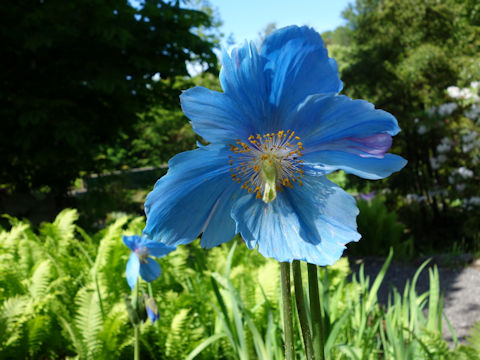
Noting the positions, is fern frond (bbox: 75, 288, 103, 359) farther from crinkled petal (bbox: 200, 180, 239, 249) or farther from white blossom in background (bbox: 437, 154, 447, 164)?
white blossom in background (bbox: 437, 154, 447, 164)

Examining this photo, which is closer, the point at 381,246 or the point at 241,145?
the point at 241,145

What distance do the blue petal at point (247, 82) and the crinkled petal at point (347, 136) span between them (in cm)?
5

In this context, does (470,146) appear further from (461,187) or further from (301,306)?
(301,306)

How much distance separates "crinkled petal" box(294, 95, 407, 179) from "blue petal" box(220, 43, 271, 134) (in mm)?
52

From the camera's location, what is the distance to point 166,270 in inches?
99.7

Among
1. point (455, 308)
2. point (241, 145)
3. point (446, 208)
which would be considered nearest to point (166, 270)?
point (241, 145)

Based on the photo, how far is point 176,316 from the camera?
1844 mm

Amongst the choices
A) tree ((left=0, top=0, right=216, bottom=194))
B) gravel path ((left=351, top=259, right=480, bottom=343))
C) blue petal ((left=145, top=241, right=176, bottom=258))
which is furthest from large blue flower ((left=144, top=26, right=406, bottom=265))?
tree ((left=0, top=0, right=216, bottom=194))

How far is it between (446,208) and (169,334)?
7.25 meters

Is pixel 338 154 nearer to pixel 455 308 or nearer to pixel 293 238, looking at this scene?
pixel 293 238

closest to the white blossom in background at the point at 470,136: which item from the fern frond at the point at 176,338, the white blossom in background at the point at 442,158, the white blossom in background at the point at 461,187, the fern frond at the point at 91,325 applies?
the white blossom in background at the point at 442,158

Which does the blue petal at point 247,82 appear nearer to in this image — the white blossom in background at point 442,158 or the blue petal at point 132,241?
the blue petal at point 132,241

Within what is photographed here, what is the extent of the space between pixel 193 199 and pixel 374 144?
274mm

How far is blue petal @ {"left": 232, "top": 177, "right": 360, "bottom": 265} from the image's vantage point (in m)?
0.52
